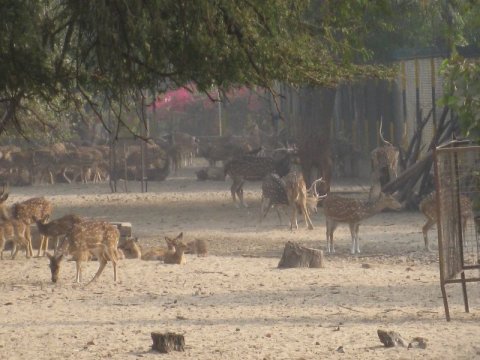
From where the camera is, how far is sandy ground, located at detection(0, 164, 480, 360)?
11180 millimetres

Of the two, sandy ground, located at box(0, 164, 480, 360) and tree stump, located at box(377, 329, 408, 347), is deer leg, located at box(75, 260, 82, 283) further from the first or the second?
tree stump, located at box(377, 329, 408, 347)

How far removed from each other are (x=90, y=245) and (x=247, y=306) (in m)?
2.72

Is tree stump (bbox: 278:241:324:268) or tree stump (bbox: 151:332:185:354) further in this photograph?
tree stump (bbox: 278:241:324:268)

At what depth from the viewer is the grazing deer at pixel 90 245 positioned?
15.3 metres

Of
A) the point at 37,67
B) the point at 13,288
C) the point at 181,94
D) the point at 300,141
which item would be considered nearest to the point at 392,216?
the point at 300,141

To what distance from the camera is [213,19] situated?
1005cm

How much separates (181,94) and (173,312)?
41.1 metres

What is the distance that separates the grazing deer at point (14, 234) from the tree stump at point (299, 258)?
12.4 ft

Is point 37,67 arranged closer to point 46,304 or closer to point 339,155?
point 46,304

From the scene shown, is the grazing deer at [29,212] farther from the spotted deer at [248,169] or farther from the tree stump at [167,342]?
the spotted deer at [248,169]

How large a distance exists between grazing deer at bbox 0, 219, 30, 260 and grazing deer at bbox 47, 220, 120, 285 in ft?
7.85

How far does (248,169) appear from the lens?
28.7 meters

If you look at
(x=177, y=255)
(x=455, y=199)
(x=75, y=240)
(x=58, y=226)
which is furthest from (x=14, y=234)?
(x=455, y=199)

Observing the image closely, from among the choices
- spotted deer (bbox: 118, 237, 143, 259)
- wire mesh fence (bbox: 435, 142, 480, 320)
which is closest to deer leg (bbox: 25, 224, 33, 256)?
spotted deer (bbox: 118, 237, 143, 259)
